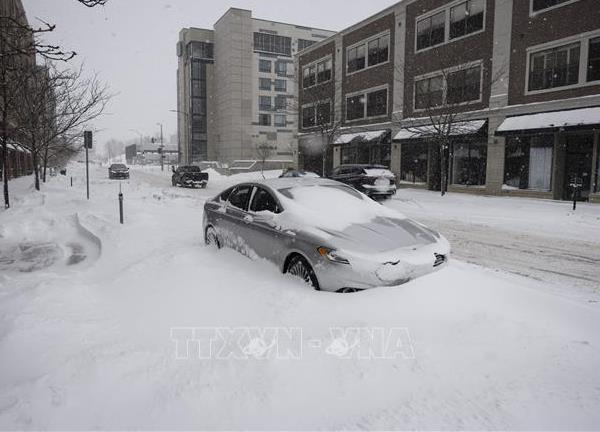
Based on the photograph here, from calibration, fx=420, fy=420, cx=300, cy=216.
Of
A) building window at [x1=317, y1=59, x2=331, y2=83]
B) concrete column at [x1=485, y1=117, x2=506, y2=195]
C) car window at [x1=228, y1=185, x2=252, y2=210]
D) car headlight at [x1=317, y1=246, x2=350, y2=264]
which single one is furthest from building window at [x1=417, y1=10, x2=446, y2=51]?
car headlight at [x1=317, y1=246, x2=350, y2=264]

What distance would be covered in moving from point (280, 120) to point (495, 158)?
44377 mm

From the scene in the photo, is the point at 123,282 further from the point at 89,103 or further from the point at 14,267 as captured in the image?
the point at 89,103

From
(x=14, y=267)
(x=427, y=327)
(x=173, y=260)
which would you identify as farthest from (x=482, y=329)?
(x=14, y=267)

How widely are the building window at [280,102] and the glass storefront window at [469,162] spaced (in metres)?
39.5

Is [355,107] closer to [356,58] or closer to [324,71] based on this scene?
[356,58]

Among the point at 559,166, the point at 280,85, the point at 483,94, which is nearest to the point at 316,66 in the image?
the point at 483,94

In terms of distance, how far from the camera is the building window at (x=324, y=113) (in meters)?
33.0

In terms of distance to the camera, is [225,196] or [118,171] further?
[118,171]

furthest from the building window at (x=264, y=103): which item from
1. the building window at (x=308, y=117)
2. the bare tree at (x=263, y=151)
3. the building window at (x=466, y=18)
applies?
the building window at (x=466, y=18)

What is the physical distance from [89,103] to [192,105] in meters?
50.2

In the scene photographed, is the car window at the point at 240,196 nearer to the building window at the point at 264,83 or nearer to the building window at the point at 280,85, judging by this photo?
the building window at the point at 264,83

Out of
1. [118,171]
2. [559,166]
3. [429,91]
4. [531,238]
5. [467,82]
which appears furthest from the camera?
[118,171]

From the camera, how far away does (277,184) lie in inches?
256

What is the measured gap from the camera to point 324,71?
34.9 m
